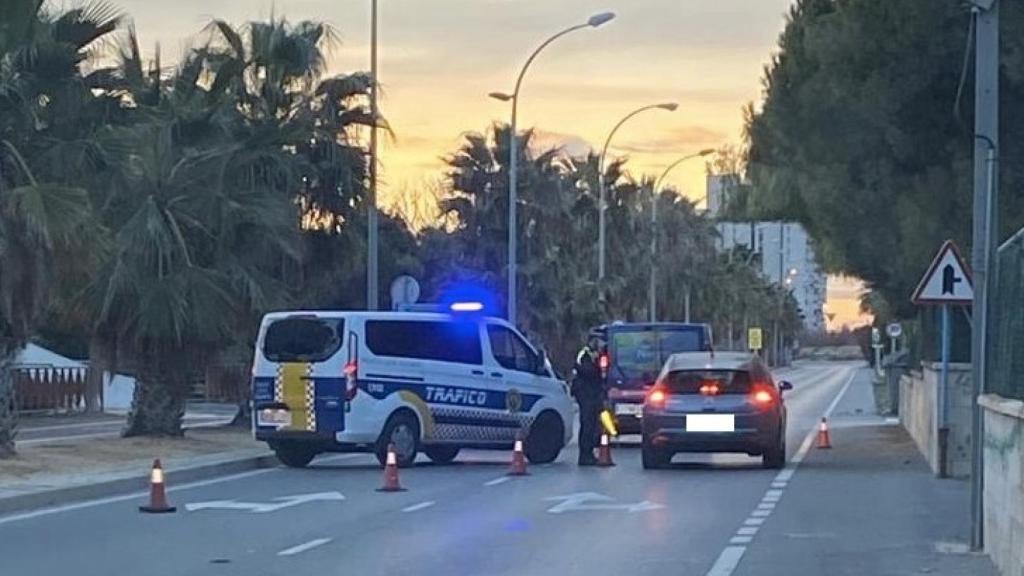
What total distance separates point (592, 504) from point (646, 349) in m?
13.1

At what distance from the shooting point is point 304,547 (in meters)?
15.9

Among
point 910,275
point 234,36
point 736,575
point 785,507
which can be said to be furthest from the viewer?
point 234,36

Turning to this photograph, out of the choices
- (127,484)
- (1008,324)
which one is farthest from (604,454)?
(1008,324)

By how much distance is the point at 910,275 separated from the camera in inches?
1241

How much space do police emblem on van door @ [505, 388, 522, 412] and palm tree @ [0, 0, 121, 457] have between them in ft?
22.4

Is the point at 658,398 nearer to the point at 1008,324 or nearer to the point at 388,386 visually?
the point at 388,386

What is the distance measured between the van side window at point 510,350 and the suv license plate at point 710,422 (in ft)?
10.8

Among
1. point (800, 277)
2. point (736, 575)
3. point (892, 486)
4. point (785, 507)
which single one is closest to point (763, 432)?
point (892, 486)

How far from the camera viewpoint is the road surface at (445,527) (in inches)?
579

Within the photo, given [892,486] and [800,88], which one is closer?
[892,486]

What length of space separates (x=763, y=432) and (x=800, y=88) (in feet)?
21.1

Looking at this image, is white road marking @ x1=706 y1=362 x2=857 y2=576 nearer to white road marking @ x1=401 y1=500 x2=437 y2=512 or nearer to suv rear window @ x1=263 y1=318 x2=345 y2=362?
white road marking @ x1=401 y1=500 x2=437 y2=512

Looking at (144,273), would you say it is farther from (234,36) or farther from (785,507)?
(785,507)

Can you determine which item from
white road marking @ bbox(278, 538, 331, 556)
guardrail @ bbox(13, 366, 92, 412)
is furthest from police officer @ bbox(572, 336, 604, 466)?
guardrail @ bbox(13, 366, 92, 412)
